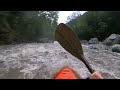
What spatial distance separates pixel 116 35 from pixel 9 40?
362 centimetres

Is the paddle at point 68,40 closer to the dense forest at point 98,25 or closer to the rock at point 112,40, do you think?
the dense forest at point 98,25

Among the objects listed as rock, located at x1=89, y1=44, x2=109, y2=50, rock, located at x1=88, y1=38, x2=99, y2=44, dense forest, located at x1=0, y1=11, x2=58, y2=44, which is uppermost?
dense forest, located at x1=0, y1=11, x2=58, y2=44

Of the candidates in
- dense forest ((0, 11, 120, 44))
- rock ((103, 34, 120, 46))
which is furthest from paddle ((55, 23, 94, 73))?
rock ((103, 34, 120, 46))

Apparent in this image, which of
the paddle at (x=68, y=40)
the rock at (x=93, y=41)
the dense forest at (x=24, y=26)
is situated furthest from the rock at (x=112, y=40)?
the paddle at (x=68, y=40)

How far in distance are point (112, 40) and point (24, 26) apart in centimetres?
308

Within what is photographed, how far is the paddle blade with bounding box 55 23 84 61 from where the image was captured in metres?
0.58

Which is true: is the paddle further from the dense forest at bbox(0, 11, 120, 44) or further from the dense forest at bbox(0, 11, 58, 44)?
the dense forest at bbox(0, 11, 58, 44)

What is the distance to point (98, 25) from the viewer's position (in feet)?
24.9

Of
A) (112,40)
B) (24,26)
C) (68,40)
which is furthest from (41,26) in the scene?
(68,40)

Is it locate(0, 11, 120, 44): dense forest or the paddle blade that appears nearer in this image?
the paddle blade

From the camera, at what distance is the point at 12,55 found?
5719 millimetres

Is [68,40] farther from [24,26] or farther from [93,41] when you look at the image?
[24,26]

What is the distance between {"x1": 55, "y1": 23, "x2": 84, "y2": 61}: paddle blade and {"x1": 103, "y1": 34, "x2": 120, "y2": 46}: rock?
6.96 m
